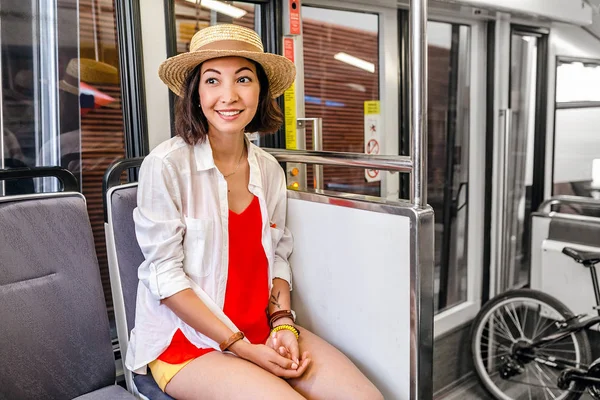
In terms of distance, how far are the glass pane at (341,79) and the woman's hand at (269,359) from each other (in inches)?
59.0

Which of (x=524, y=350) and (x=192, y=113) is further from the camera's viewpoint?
(x=524, y=350)

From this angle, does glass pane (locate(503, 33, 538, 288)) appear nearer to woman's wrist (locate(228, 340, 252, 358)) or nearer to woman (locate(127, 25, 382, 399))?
woman (locate(127, 25, 382, 399))

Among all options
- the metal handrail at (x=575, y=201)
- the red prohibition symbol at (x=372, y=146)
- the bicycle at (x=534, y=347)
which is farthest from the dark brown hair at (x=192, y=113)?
the metal handrail at (x=575, y=201)

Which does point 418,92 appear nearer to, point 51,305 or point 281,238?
point 281,238

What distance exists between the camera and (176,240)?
141cm

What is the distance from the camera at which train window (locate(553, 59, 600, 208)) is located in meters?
4.01

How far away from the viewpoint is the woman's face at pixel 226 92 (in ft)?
4.79

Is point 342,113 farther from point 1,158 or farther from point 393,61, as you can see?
point 1,158

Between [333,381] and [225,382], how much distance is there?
0.94ft

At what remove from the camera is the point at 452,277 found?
3.67 m

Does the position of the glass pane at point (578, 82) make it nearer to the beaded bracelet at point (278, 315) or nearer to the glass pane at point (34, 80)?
the beaded bracelet at point (278, 315)

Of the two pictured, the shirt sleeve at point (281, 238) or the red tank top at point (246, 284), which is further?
the shirt sleeve at point (281, 238)

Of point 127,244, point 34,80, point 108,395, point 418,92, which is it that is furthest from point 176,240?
point 34,80

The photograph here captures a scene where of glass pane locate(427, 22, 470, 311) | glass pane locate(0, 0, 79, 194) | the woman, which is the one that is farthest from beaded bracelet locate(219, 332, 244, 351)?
glass pane locate(427, 22, 470, 311)
